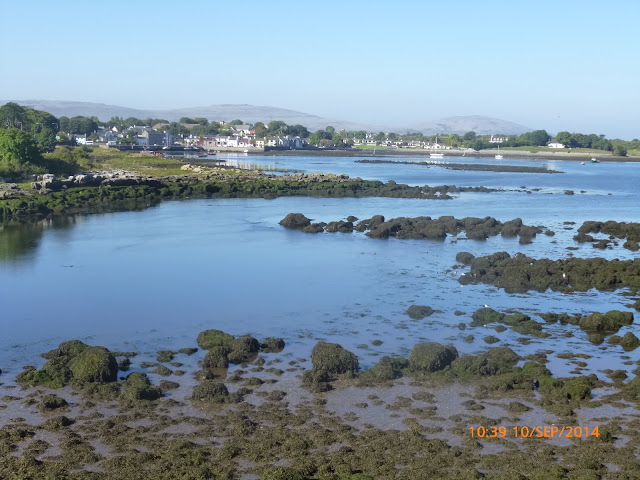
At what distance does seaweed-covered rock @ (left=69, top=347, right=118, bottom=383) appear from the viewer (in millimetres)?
9641

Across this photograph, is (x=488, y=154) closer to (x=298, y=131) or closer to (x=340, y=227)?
(x=298, y=131)

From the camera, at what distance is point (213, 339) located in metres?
11.5

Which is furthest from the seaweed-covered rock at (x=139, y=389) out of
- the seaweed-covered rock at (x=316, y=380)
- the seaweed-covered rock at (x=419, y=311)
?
the seaweed-covered rock at (x=419, y=311)

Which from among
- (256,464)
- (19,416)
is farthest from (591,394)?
(19,416)

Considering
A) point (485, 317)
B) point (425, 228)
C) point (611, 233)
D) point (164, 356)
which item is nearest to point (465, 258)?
point (425, 228)

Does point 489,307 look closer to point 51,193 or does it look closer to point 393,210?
point 393,210

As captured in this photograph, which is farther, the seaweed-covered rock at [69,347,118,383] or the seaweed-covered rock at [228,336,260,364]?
the seaweed-covered rock at [228,336,260,364]

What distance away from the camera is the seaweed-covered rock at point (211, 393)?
29.5 ft

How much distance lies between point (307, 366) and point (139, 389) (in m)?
2.69

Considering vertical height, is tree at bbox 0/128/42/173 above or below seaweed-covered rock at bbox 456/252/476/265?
above

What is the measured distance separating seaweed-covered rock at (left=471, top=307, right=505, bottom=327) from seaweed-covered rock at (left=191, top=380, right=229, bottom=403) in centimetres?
574

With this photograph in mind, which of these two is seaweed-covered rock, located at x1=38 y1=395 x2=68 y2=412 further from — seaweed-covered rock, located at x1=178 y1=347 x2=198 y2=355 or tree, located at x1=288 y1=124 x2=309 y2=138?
tree, located at x1=288 y1=124 x2=309 y2=138

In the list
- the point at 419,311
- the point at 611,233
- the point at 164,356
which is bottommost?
the point at 164,356

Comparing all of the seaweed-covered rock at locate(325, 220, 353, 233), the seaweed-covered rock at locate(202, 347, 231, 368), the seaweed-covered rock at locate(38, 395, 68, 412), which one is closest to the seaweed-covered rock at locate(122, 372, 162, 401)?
the seaweed-covered rock at locate(38, 395, 68, 412)
